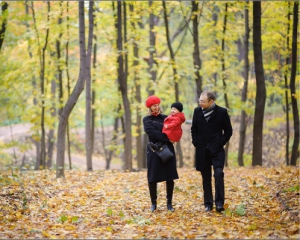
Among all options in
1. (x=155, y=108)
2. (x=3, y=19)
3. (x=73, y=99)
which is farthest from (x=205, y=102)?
(x=3, y=19)

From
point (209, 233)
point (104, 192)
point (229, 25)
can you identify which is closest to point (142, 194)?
point (104, 192)

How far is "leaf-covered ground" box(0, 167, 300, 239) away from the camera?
6332mm

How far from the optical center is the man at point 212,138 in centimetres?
780

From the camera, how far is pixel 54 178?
1347cm

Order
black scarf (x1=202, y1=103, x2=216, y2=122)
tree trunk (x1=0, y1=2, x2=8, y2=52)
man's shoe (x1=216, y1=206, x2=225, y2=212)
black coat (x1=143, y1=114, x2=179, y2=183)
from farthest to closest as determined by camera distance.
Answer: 1. tree trunk (x1=0, y1=2, x2=8, y2=52)
2. black coat (x1=143, y1=114, x2=179, y2=183)
3. black scarf (x1=202, y1=103, x2=216, y2=122)
4. man's shoe (x1=216, y1=206, x2=225, y2=212)

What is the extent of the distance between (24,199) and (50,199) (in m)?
0.94

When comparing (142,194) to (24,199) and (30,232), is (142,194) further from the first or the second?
(30,232)

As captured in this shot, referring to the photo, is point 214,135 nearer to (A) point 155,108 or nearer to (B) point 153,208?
(A) point 155,108

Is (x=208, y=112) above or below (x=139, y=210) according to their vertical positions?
above

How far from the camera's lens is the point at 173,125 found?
26.1 ft

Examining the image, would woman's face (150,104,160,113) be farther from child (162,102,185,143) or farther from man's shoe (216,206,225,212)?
man's shoe (216,206,225,212)

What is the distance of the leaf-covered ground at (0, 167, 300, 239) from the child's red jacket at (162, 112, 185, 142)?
4.73 ft

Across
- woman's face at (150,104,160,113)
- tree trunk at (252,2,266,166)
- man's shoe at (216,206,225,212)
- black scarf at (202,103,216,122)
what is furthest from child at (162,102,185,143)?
tree trunk at (252,2,266,166)

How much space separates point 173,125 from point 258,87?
8138 millimetres
